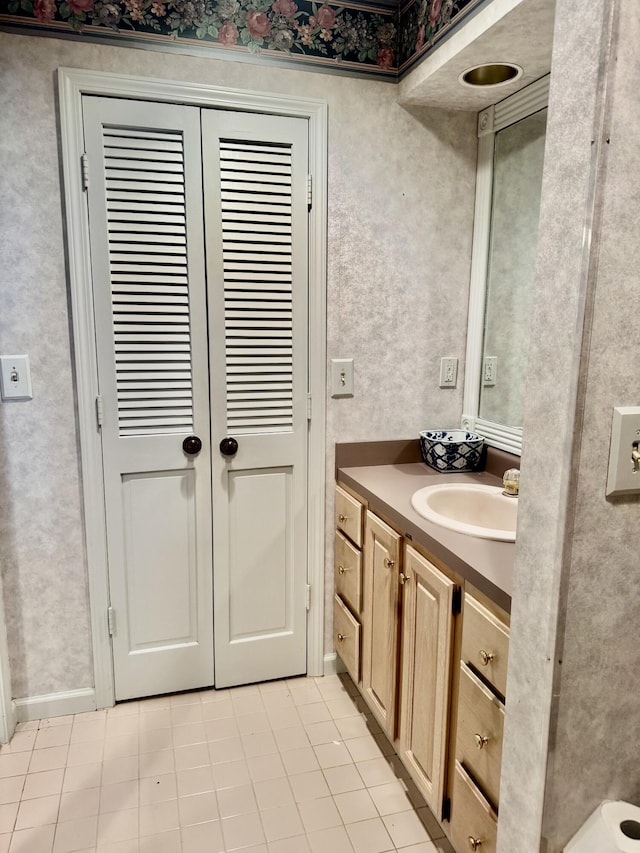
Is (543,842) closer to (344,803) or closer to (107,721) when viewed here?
(344,803)

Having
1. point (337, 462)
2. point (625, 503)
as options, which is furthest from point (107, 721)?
point (625, 503)

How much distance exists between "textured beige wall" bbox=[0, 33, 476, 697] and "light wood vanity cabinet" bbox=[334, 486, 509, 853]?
36cm

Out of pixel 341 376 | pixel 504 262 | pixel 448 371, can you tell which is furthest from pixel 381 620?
pixel 504 262

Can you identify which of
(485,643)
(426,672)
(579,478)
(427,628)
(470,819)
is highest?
(579,478)

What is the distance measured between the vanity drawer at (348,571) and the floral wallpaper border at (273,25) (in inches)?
65.1

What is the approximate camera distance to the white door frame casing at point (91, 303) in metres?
1.85

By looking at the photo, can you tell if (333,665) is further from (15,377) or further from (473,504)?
(15,377)

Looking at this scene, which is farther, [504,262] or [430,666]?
[504,262]

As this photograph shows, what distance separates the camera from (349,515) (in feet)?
6.99

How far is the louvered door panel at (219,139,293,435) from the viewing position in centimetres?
202

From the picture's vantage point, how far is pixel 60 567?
6.74 ft

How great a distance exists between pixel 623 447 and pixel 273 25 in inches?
71.6

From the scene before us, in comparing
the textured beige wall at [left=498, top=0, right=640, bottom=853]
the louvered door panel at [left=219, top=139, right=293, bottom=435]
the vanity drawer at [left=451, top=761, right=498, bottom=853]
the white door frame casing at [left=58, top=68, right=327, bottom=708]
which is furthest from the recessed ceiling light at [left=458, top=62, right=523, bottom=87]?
the vanity drawer at [left=451, top=761, right=498, bottom=853]

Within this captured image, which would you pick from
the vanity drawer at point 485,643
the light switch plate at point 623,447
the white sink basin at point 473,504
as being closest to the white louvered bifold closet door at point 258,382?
the white sink basin at point 473,504
